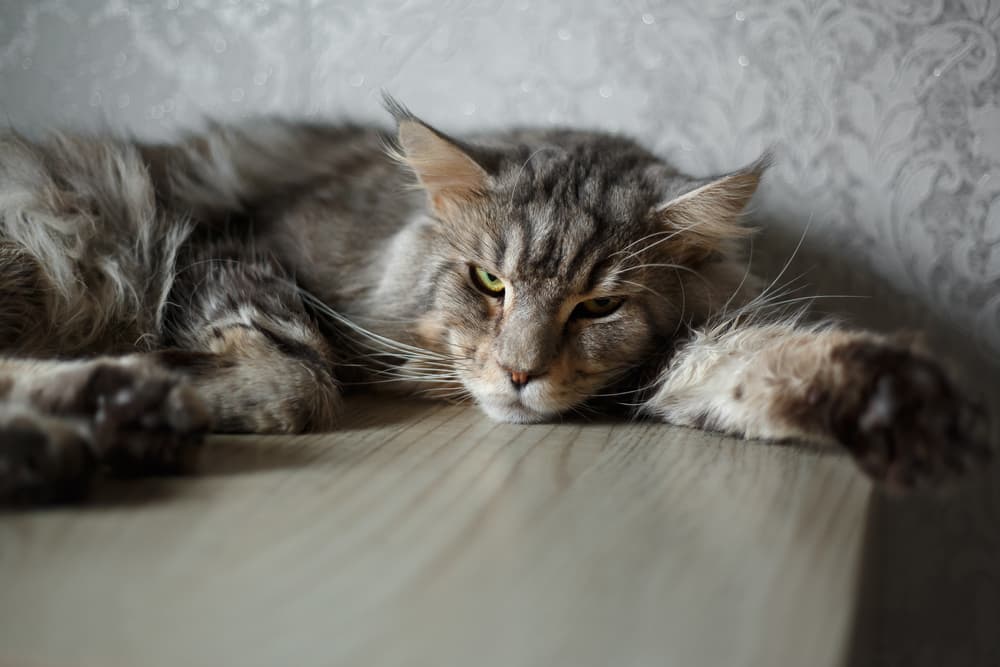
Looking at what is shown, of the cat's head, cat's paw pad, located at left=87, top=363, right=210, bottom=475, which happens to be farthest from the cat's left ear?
cat's paw pad, located at left=87, top=363, right=210, bottom=475

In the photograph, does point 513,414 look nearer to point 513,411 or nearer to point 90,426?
point 513,411

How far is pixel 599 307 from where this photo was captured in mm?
1183

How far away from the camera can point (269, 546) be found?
2.14ft

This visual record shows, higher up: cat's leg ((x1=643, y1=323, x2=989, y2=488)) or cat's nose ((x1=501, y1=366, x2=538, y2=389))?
cat's leg ((x1=643, y1=323, x2=989, y2=488))

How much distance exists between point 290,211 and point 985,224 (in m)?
1.32

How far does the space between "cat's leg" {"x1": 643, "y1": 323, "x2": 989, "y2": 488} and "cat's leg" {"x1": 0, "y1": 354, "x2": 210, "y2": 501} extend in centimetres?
66

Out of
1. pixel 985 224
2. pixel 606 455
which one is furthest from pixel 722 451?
pixel 985 224

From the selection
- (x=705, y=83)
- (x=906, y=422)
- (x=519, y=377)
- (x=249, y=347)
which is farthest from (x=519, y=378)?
(x=705, y=83)

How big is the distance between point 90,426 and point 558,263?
647 millimetres

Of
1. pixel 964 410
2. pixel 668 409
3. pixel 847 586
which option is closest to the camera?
pixel 847 586

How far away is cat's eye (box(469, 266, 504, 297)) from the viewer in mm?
1226

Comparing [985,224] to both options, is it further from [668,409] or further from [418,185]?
[418,185]

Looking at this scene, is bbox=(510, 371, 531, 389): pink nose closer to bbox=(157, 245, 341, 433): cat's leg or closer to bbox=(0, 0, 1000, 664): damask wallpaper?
bbox=(157, 245, 341, 433): cat's leg

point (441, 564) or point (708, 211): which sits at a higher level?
point (708, 211)
